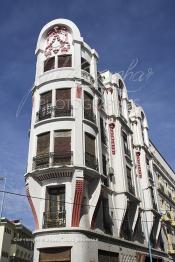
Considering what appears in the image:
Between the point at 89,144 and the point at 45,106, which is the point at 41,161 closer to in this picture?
the point at 89,144

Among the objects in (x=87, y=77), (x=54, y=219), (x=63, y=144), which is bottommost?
(x=54, y=219)

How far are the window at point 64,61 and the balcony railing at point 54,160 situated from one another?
385 inches

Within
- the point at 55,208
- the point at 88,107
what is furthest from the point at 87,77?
the point at 55,208

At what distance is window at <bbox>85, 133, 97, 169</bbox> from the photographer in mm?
25241

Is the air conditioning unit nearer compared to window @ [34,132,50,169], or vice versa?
window @ [34,132,50,169]

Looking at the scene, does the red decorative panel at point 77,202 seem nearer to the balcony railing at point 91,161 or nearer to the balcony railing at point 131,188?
the balcony railing at point 91,161

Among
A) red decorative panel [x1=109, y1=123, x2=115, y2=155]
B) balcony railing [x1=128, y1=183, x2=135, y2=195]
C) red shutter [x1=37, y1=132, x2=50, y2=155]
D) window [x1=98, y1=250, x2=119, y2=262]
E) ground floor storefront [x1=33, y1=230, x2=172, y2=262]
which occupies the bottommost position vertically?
window [x1=98, y1=250, x2=119, y2=262]

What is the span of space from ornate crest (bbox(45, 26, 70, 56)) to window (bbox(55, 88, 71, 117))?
5188 mm

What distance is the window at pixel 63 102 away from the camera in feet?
87.0

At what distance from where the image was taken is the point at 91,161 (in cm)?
2558

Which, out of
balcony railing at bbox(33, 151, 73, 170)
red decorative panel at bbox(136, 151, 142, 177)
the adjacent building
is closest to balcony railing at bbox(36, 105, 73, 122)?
balcony railing at bbox(33, 151, 73, 170)

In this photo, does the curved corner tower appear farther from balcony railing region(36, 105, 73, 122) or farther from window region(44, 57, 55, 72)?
window region(44, 57, 55, 72)

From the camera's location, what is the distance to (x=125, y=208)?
2805 cm

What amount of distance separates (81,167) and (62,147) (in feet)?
8.10
